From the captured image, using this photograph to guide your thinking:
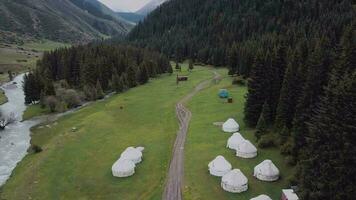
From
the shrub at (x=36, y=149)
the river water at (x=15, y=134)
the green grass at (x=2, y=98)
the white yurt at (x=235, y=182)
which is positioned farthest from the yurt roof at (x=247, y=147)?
the green grass at (x=2, y=98)

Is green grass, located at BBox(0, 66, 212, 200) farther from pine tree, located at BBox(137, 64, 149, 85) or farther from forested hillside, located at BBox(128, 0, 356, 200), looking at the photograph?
pine tree, located at BBox(137, 64, 149, 85)

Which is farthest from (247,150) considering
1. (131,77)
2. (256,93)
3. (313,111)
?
(131,77)

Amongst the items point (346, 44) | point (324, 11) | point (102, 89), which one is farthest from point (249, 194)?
point (324, 11)

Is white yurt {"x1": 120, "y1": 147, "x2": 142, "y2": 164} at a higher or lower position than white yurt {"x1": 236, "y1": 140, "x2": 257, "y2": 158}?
lower

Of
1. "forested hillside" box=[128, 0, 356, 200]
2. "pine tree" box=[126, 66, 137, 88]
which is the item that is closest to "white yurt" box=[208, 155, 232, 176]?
"forested hillside" box=[128, 0, 356, 200]

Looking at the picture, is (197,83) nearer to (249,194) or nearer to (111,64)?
(111,64)
